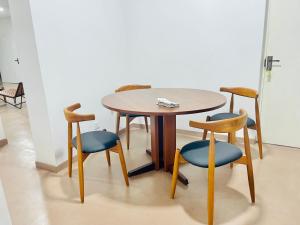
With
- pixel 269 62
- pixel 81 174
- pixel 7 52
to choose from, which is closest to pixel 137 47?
pixel 269 62

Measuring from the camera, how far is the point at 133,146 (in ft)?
10.1

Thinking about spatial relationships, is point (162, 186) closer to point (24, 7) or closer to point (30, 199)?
point (30, 199)

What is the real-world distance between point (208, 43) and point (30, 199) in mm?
2491

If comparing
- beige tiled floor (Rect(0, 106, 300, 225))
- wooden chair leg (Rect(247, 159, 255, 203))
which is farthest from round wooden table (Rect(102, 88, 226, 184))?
wooden chair leg (Rect(247, 159, 255, 203))

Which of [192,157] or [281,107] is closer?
[192,157]

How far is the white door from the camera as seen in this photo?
2.52 metres

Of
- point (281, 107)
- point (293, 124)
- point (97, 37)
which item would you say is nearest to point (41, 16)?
point (97, 37)

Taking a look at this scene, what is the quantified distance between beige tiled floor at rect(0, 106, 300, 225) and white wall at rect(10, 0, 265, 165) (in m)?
0.48

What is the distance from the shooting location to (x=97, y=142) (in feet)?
6.64

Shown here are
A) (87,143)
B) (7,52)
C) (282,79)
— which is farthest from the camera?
(7,52)

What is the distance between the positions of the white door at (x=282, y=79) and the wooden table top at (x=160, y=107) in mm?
895

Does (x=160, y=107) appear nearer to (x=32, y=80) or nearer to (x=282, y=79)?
(x=32, y=80)

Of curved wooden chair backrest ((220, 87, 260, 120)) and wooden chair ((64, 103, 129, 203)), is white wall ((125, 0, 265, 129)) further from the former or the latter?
wooden chair ((64, 103, 129, 203))

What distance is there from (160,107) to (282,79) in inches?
63.5
